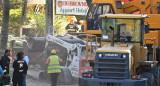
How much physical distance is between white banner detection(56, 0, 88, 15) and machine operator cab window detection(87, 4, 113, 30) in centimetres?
397

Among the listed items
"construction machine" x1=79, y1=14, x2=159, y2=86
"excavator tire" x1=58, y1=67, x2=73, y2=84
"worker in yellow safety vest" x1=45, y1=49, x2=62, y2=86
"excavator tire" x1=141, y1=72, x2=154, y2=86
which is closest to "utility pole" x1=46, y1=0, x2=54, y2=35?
"excavator tire" x1=58, y1=67, x2=73, y2=84

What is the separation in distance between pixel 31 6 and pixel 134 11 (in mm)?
23205

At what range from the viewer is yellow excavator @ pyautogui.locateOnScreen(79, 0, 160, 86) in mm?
14742

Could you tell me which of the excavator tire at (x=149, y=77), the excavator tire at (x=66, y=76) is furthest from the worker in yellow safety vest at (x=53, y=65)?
the excavator tire at (x=149, y=77)

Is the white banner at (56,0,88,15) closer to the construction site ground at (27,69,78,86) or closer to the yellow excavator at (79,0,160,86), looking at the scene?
the construction site ground at (27,69,78,86)

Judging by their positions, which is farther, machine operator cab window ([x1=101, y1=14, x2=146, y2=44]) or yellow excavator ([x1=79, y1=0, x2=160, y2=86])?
machine operator cab window ([x1=101, y1=14, x2=146, y2=44])

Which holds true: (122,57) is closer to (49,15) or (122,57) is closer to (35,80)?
(35,80)

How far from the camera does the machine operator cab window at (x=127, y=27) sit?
16.0m

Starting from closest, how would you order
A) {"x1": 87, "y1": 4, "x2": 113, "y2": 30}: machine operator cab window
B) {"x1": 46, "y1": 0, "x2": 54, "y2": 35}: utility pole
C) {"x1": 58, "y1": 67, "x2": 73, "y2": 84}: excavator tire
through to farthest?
{"x1": 87, "y1": 4, "x2": 113, "y2": 30}: machine operator cab window, {"x1": 58, "y1": 67, "x2": 73, "y2": 84}: excavator tire, {"x1": 46, "y1": 0, "x2": 54, "y2": 35}: utility pole

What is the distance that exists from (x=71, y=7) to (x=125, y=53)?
966 centimetres

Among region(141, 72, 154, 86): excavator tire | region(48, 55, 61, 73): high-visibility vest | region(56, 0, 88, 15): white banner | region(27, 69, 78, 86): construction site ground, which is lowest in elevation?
region(27, 69, 78, 86): construction site ground

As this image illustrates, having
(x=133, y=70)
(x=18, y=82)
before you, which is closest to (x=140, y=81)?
(x=133, y=70)

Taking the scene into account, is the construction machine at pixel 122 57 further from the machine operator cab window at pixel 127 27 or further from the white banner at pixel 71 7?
the white banner at pixel 71 7

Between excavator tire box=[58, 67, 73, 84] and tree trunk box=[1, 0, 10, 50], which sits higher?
tree trunk box=[1, 0, 10, 50]
